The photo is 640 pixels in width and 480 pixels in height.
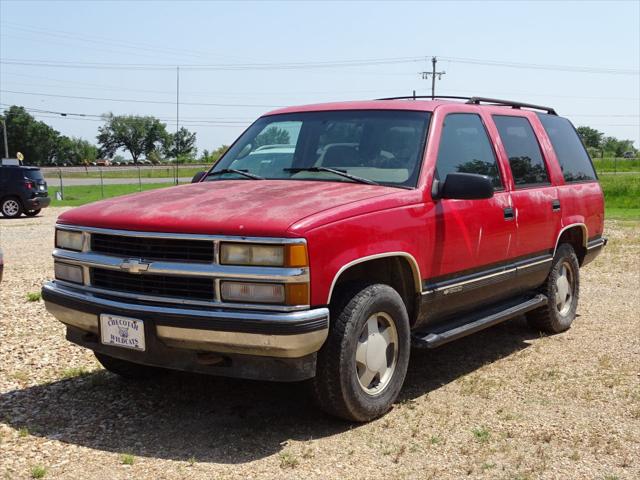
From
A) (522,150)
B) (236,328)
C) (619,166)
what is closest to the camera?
(236,328)

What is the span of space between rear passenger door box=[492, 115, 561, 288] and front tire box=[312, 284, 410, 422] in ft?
5.70

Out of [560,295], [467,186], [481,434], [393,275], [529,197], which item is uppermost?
[467,186]

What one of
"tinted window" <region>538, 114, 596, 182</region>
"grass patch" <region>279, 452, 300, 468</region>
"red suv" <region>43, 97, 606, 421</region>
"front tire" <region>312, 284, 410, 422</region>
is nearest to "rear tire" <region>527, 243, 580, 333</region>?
"red suv" <region>43, 97, 606, 421</region>

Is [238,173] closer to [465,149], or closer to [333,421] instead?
[465,149]

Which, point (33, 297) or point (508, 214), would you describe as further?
point (33, 297)

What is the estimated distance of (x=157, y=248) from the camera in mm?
4035

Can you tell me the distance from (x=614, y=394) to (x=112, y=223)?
3.41 meters

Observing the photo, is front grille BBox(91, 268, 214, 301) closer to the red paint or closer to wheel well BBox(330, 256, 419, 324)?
the red paint

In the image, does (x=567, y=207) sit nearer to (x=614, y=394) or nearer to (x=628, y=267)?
(x=614, y=394)

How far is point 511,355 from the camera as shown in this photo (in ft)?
20.0

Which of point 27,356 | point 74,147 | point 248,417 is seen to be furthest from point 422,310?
point 74,147

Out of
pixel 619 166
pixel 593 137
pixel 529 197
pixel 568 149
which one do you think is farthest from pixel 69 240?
pixel 593 137

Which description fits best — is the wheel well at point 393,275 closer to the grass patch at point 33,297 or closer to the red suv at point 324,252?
the red suv at point 324,252

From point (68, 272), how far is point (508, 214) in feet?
10.4
